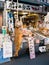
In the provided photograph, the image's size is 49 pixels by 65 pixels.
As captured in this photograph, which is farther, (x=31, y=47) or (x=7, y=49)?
(x=31, y=47)

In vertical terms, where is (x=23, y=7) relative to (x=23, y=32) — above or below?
above

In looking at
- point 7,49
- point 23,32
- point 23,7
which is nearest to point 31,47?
point 23,32

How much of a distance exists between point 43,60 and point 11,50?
49cm

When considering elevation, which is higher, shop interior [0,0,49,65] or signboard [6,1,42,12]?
signboard [6,1,42,12]

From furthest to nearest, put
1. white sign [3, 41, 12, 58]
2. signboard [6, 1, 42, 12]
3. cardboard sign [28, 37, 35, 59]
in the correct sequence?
cardboard sign [28, 37, 35, 59] → signboard [6, 1, 42, 12] → white sign [3, 41, 12, 58]

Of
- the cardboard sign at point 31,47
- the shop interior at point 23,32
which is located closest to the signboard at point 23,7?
the shop interior at point 23,32

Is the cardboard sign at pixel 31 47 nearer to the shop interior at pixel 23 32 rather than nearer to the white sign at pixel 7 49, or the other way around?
the shop interior at pixel 23 32

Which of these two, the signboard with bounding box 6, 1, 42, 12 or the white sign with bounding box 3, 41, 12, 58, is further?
the signboard with bounding box 6, 1, 42, 12

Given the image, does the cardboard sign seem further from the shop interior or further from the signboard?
the signboard

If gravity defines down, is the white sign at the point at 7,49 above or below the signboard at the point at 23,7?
below

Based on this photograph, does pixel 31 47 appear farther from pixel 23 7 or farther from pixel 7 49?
pixel 23 7

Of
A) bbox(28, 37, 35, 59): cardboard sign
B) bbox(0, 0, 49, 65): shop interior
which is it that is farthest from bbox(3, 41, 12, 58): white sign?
bbox(28, 37, 35, 59): cardboard sign

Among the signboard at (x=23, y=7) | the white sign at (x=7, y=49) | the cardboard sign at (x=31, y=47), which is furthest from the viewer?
the cardboard sign at (x=31, y=47)

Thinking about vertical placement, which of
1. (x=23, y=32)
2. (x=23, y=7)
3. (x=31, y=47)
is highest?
(x=23, y=7)
